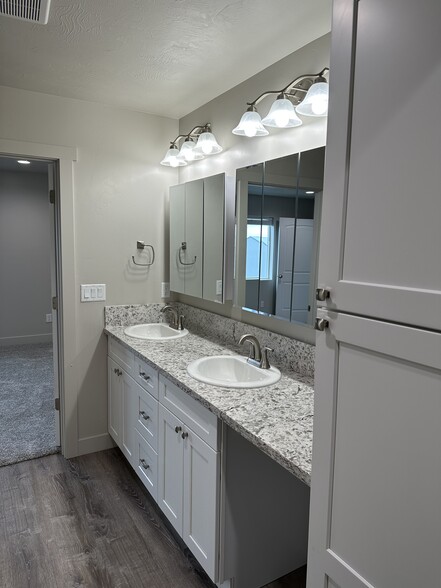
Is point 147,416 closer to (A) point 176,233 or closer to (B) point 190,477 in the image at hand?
(B) point 190,477

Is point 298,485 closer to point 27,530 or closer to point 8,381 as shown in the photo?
point 27,530

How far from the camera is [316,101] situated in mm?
1689

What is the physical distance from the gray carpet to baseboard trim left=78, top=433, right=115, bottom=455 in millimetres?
198

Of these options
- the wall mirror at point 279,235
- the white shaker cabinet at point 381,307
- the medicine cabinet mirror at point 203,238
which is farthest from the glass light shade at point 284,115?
the white shaker cabinet at point 381,307

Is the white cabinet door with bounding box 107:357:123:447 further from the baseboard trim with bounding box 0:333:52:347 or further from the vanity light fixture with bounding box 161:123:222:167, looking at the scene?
the baseboard trim with bounding box 0:333:52:347

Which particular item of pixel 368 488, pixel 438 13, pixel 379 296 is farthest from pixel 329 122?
pixel 368 488

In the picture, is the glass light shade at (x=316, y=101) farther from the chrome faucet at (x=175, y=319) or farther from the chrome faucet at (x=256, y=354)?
the chrome faucet at (x=175, y=319)

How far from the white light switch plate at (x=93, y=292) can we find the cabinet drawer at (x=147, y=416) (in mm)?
807

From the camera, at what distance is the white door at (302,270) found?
184cm

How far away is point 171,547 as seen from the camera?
6.61 feet

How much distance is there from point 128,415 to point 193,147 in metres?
1.75

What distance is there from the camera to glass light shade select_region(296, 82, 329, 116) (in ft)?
5.48

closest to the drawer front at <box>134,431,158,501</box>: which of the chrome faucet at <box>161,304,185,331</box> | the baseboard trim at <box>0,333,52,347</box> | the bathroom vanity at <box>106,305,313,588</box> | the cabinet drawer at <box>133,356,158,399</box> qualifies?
the bathroom vanity at <box>106,305,313,588</box>

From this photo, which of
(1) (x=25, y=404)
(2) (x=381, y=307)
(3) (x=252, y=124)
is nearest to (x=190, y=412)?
(2) (x=381, y=307)
